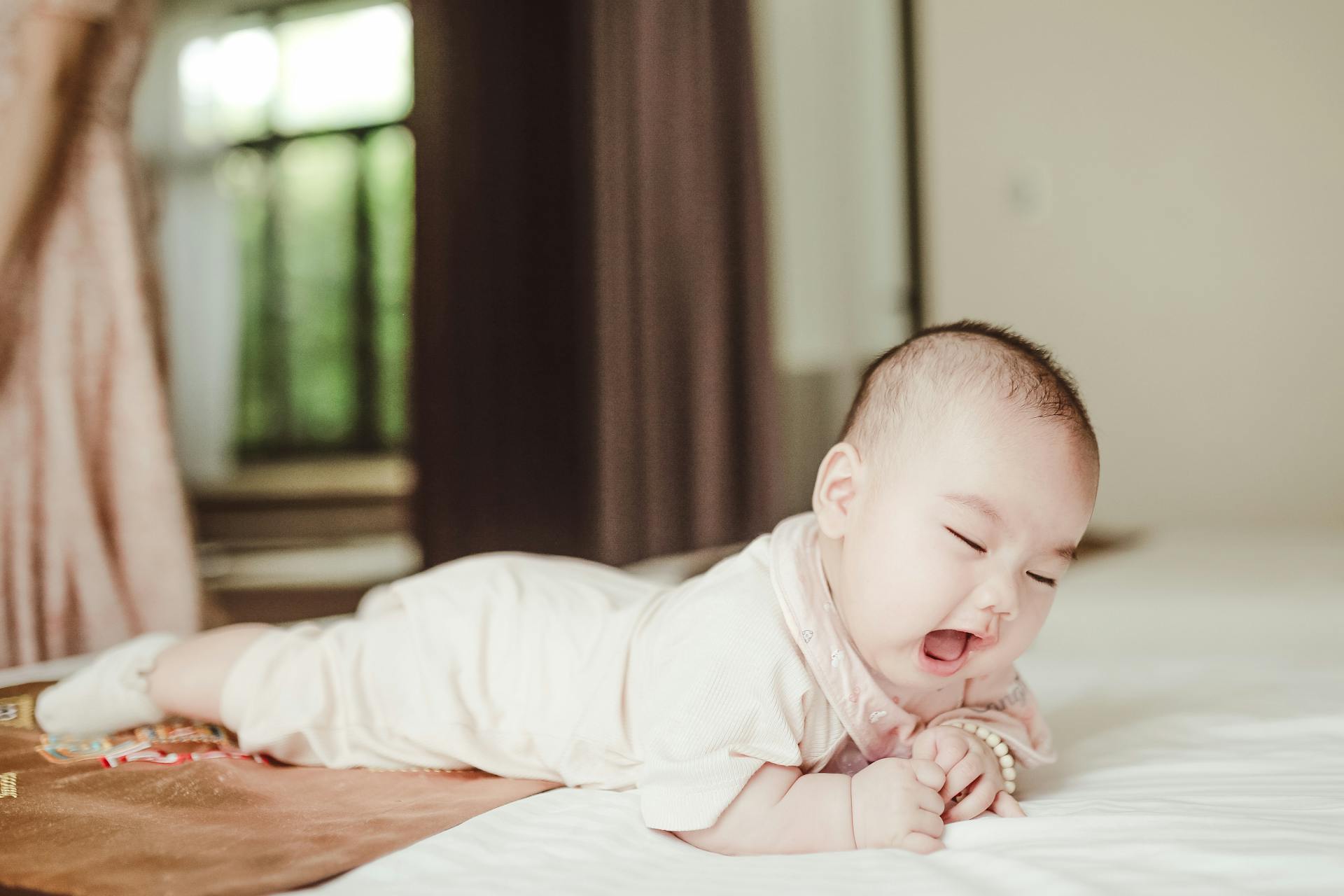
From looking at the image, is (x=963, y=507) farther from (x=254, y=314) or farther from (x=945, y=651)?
(x=254, y=314)

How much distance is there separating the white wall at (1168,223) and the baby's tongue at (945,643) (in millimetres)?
2740

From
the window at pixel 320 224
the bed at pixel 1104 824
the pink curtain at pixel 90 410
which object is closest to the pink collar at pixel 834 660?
the bed at pixel 1104 824

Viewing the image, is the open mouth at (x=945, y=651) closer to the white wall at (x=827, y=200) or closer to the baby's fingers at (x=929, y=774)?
the baby's fingers at (x=929, y=774)

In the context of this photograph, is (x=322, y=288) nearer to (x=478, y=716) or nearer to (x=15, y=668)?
(x=15, y=668)

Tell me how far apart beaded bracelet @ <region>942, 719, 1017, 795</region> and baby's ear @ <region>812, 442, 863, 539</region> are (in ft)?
0.61

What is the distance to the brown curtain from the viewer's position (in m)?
2.43

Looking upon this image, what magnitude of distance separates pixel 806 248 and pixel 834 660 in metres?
2.73

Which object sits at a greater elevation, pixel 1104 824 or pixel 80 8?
pixel 80 8

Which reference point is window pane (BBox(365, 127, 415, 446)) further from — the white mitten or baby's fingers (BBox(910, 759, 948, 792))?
baby's fingers (BBox(910, 759, 948, 792))

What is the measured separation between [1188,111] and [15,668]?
338 cm

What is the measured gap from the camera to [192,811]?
84 centimetres

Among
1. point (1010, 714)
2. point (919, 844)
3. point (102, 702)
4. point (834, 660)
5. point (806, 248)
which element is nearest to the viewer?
point (919, 844)

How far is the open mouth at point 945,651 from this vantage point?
2.69ft

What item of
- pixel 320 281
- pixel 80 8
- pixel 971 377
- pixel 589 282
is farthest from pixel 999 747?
pixel 320 281
